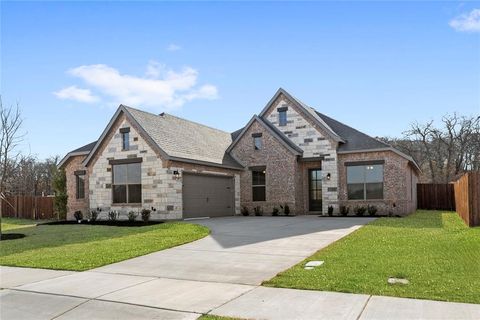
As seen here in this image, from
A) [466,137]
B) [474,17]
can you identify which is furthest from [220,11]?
[466,137]

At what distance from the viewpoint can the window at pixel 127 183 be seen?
819 inches

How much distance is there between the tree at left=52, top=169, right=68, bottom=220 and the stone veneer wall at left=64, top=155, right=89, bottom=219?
263 mm

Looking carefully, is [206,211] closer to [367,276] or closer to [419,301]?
[367,276]

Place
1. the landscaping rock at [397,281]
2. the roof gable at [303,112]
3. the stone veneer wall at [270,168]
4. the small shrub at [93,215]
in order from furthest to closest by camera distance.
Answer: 1. the stone veneer wall at [270,168]
2. the roof gable at [303,112]
3. the small shrub at [93,215]
4. the landscaping rock at [397,281]

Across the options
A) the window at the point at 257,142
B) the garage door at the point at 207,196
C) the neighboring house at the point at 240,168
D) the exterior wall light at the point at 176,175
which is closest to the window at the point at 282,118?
the neighboring house at the point at 240,168

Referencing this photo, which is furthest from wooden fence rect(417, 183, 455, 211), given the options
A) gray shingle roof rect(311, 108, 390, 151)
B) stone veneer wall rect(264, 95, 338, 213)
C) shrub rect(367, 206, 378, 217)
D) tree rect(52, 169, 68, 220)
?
tree rect(52, 169, 68, 220)

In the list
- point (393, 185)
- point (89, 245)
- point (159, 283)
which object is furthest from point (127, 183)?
point (159, 283)

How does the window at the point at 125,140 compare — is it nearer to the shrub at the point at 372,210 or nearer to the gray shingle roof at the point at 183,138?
the gray shingle roof at the point at 183,138

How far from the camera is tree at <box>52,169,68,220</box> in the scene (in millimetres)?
25500

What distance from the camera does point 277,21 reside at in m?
12.5

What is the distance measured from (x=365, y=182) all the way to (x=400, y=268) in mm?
15342

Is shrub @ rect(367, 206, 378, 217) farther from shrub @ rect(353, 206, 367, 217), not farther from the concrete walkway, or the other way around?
the concrete walkway

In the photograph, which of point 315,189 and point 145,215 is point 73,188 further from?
point 315,189

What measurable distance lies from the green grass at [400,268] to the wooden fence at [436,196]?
19.6 m
